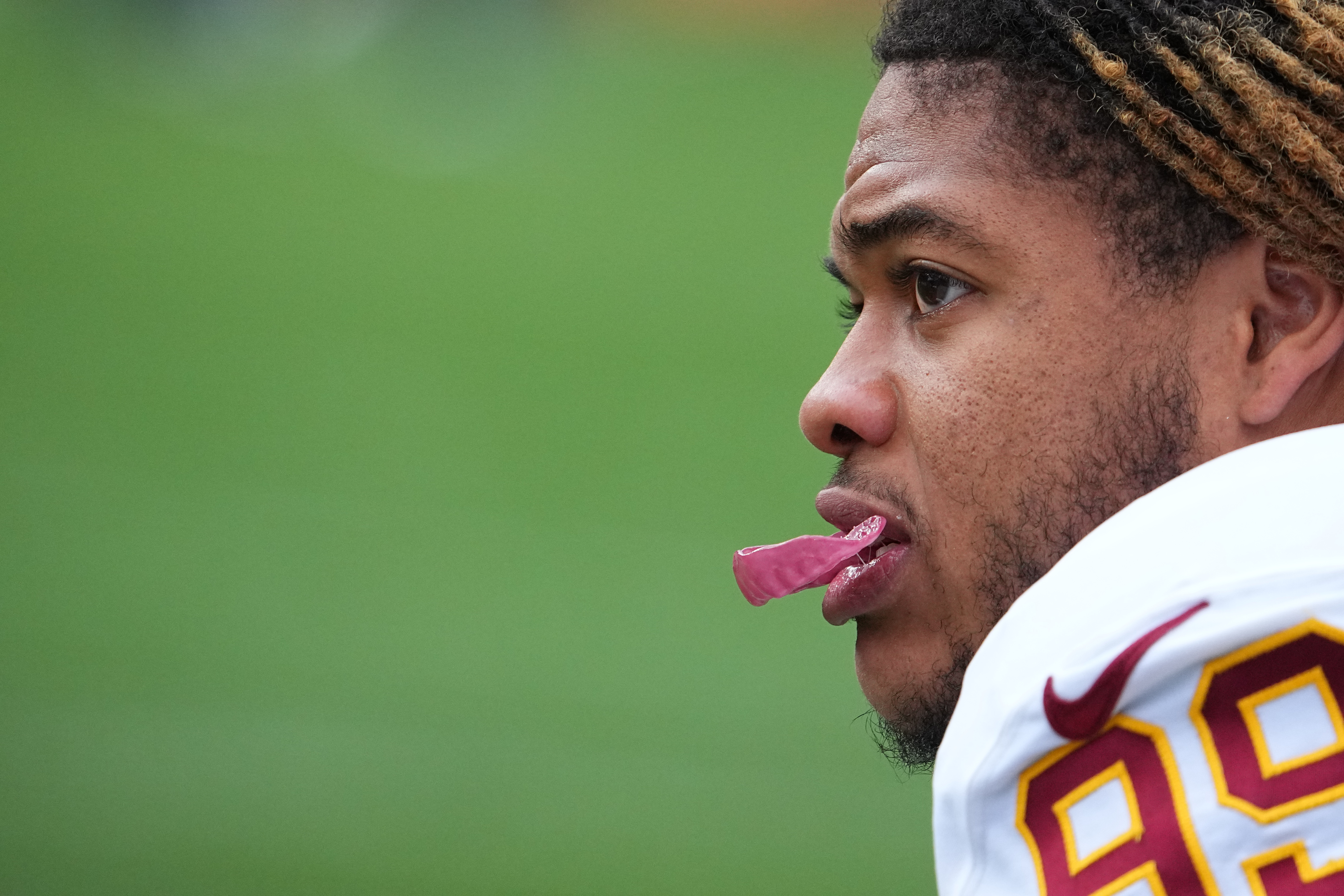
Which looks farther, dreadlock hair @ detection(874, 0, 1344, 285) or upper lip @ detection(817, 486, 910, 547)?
upper lip @ detection(817, 486, 910, 547)

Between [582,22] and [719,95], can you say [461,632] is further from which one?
[582,22]

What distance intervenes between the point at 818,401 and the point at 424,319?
611 centimetres

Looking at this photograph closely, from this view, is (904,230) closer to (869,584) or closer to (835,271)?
(835,271)

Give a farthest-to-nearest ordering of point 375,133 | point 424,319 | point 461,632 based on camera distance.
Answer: point 375,133, point 424,319, point 461,632

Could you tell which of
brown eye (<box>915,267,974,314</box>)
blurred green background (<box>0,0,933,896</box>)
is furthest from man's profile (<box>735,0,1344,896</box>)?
blurred green background (<box>0,0,933,896</box>)

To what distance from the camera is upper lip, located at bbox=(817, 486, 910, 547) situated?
1.35 m

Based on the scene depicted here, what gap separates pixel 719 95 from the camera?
9945 millimetres

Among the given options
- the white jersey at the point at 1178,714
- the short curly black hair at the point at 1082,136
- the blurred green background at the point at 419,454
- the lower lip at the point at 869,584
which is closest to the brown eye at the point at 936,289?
the short curly black hair at the point at 1082,136

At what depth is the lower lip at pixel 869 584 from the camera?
1.33 meters

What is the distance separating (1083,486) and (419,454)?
17.4 feet

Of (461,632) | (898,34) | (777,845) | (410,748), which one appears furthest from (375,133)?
(898,34)

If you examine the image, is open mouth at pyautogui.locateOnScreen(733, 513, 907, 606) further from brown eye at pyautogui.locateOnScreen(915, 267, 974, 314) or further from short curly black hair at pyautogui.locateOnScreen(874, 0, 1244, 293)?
short curly black hair at pyautogui.locateOnScreen(874, 0, 1244, 293)

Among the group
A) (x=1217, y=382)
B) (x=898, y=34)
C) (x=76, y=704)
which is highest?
(x=76, y=704)

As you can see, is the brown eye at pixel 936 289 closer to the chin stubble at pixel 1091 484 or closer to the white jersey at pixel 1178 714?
the chin stubble at pixel 1091 484
